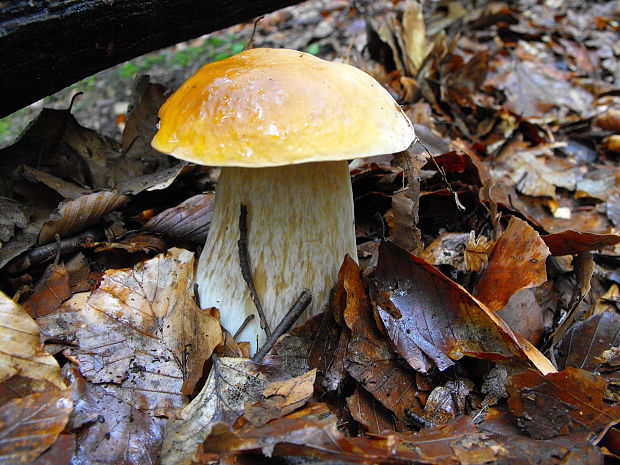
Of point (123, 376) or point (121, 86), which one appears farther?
point (121, 86)

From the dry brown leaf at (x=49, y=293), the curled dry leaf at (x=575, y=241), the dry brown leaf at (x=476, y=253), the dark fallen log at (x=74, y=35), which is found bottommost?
the curled dry leaf at (x=575, y=241)

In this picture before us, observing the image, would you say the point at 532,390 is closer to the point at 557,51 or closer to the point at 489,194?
the point at 489,194

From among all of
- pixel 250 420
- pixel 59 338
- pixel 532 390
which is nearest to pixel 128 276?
pixel 59 338

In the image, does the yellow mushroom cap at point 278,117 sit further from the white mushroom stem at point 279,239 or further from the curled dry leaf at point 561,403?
the curled dry leaf at point 561,403

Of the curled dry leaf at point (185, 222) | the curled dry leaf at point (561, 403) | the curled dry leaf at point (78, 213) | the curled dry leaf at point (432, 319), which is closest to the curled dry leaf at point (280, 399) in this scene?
the curled dry leaf at point (432, 319)

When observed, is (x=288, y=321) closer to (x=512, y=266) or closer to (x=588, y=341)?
(x=512, y=266)

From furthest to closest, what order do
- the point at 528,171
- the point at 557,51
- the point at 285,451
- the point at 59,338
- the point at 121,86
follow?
1. the point at 121,86
2. the point at 557,51
3. the point at 528,171
4. the point at 59,338
5. the point at 285,451

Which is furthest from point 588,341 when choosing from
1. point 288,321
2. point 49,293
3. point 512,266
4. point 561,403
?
point 49,293
